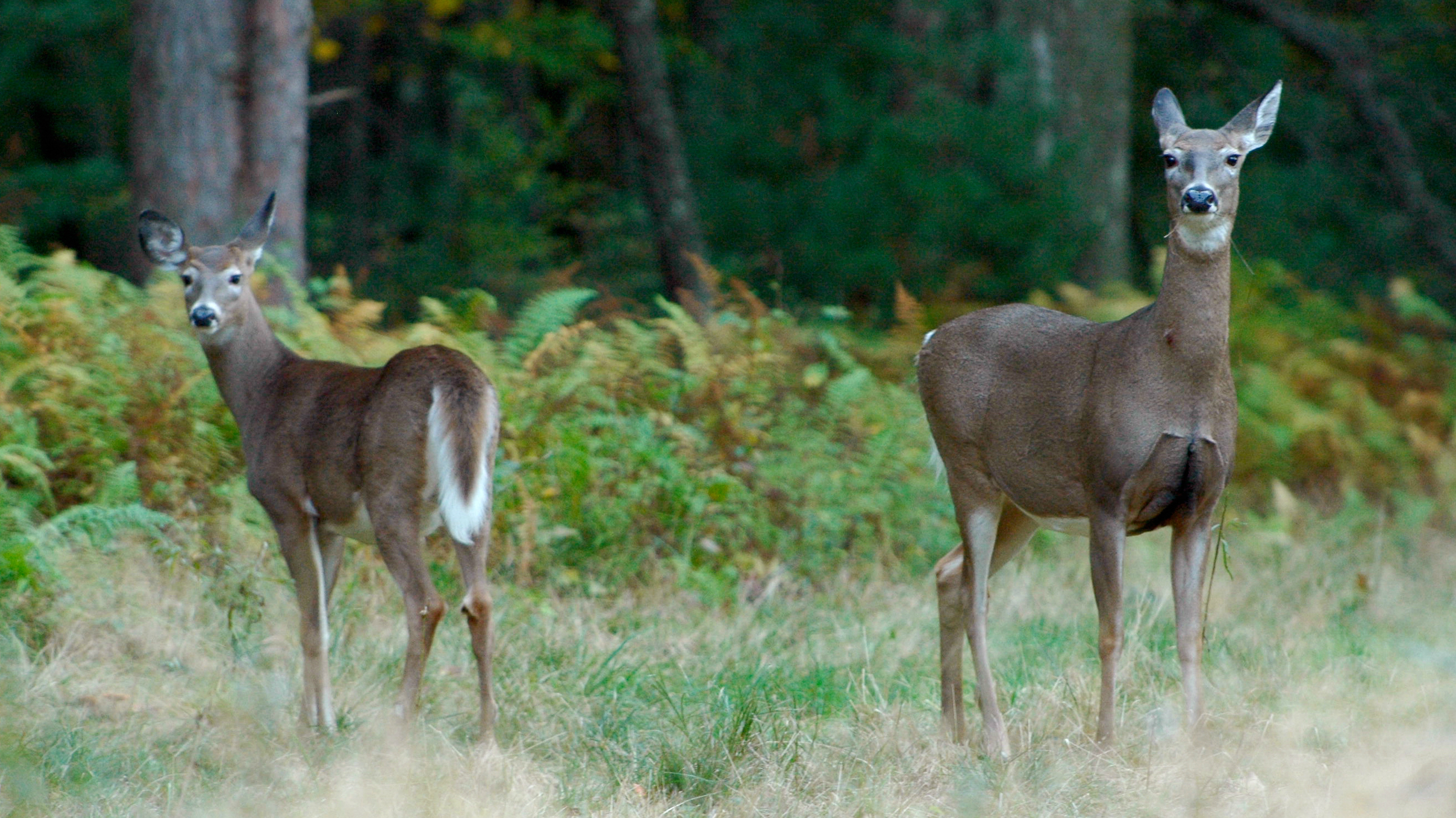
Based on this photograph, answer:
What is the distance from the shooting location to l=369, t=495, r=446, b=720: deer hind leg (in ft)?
15.8

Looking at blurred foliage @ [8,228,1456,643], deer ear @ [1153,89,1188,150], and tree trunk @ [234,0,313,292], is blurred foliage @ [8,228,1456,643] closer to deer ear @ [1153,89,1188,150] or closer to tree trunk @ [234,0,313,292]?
tree trunk @ [234,0,313,292]

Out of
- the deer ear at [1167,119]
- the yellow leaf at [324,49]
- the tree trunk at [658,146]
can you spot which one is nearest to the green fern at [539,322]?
the tree trunk at [658,146]

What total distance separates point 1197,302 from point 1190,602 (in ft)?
2.86

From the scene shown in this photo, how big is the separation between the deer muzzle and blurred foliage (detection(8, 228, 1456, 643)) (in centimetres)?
303

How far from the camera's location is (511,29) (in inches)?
595

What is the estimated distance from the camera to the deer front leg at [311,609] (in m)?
5.04

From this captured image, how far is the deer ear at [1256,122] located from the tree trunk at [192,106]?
5.46 metres

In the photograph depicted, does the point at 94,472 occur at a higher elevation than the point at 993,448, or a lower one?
lower

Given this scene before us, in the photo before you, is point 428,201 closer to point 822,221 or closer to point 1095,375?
point 822,221

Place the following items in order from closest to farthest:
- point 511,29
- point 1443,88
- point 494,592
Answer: point 494,592 → point 1443,88 → point 511,29

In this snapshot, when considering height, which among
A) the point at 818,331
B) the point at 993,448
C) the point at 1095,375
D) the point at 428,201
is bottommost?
the point at 428,201

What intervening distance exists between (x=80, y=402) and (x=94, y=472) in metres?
0.47

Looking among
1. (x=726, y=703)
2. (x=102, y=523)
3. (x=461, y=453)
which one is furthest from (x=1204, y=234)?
(x=102, y=523)

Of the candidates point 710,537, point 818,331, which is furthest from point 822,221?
point 710,537
